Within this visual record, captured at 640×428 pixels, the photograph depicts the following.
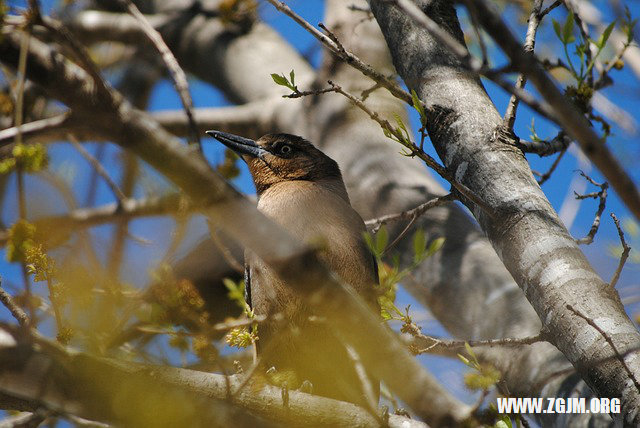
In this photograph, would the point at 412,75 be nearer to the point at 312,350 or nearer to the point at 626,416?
the point at 312,350

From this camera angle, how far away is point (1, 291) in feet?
6.86

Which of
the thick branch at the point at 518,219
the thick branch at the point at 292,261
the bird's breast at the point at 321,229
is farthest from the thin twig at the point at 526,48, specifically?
the thick branch at the point at 292,261

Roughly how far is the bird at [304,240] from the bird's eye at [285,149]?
0.02 m

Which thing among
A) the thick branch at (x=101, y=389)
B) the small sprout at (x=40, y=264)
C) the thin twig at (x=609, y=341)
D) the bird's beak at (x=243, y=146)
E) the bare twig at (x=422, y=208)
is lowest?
the thick branch at (x=101, y=389)

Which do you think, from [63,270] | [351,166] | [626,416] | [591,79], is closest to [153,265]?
[63,270]

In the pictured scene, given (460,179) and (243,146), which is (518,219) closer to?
(460,179)

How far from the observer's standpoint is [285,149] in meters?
4.46

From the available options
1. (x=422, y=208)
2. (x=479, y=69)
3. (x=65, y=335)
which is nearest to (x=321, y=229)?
(x=422, y=208)

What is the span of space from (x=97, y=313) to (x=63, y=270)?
262 millimetres

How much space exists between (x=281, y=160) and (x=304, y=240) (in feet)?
3.79

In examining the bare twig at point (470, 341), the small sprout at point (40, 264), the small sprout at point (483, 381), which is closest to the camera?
the small sprout at point (483, 381)

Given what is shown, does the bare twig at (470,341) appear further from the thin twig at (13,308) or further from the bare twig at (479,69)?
the thin twig at (13,308)

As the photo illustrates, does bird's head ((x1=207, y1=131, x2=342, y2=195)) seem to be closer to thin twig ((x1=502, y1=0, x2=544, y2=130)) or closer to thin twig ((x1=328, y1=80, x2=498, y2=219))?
thin twig ((x1=502, y1=0, x2=544, y2=130))

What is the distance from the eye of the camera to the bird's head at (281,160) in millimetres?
4379
